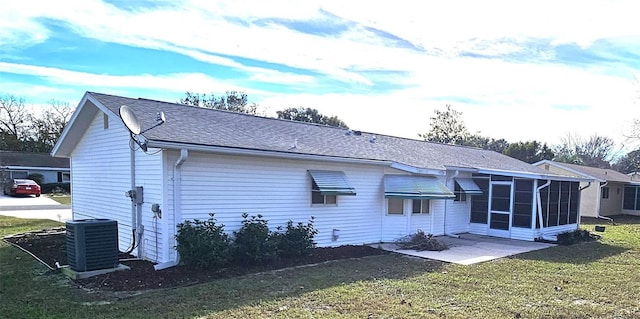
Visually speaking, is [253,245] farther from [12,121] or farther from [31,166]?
[12,121]

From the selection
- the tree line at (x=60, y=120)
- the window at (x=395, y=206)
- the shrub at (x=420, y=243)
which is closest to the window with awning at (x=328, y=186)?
the window at (x=395, y=206)

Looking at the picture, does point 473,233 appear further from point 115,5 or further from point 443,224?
point 115,5

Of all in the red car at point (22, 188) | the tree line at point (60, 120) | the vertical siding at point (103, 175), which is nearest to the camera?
the vertical siding at point (103, 175)

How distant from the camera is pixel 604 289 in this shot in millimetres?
7469

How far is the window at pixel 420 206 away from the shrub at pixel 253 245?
5684mm

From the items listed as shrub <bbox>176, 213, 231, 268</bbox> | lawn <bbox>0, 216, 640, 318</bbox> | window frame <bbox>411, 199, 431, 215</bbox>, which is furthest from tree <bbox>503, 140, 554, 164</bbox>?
shrub <bbox>176, 213, 231, 268</bbox>

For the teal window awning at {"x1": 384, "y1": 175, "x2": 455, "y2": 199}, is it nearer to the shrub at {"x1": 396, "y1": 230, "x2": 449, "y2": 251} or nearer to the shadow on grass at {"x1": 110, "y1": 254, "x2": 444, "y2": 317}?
the shrub at {"x1": 396, "y1": 230, "x2": 449, "y2": 251}

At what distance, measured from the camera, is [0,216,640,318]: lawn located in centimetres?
581

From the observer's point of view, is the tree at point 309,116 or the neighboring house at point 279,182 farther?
the tree at point 309,116

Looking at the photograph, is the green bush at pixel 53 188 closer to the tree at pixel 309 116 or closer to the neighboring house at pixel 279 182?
the tree at pixel 309 116

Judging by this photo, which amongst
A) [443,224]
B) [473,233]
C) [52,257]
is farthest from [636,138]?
[52,257]

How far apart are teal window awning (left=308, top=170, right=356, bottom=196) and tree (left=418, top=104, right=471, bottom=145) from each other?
1619 inches

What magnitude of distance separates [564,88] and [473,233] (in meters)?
7.33

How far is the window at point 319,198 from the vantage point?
1095 cm
